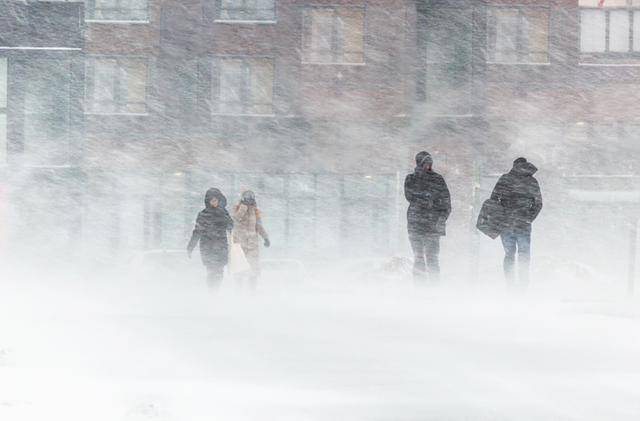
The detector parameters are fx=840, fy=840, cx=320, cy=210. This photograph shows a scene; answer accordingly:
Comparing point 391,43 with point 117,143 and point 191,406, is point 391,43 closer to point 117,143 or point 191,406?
point 117,143

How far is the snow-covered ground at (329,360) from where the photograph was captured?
16.7 feet

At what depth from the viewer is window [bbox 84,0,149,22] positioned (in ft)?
92.2

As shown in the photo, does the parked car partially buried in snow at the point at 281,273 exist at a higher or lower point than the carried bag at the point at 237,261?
lower

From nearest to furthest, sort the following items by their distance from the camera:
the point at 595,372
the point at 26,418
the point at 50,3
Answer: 1. the point at 26,418
2. the point at 595,372
3. the point at 50,3

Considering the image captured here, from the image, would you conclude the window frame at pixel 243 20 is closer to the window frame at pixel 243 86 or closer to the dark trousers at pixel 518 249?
the window frame at pixel 243 86

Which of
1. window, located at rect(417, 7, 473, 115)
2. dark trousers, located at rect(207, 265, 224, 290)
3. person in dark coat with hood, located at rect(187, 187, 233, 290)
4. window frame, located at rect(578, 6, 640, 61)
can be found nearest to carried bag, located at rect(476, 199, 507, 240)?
person in dark coat with hood, located at rect(187, 187, 233, 290)

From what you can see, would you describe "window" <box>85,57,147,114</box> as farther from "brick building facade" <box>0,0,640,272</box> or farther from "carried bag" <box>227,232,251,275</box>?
"carried bag" <box>227,232,251,275</box>

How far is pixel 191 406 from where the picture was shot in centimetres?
505


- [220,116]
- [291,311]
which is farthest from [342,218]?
[291,311]

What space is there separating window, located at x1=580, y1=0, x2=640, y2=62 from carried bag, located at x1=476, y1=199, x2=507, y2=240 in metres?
20.3

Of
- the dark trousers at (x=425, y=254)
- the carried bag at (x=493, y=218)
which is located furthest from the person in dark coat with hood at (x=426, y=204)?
the carried bag at (x=493, y=218)

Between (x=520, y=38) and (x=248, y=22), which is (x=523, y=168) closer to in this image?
(x=520, y=38)

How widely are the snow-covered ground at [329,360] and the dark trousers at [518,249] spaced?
0.73 ft

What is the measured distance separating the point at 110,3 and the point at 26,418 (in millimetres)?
25232
